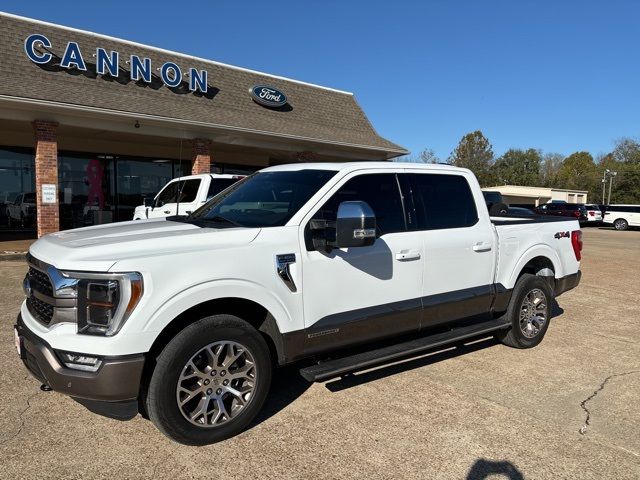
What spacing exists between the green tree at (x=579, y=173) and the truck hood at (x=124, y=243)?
8471 cm

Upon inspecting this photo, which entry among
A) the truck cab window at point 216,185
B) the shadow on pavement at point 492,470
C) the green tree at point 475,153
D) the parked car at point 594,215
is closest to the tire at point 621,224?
the parked car at point 594,215

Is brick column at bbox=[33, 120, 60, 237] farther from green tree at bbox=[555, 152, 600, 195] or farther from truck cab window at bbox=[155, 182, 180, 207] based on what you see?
green tree at bbox=[555, 152, 600, 195]

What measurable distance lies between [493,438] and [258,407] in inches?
63.7

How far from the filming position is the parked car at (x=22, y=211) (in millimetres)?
17203

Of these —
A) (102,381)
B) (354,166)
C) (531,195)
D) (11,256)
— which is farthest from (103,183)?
(531,195)

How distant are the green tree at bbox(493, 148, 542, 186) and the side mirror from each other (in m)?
83.6

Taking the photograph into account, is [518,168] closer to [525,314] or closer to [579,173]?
[579,173]

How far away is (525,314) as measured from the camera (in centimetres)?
536

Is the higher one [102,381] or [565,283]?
[565,283]

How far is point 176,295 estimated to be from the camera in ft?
10.1

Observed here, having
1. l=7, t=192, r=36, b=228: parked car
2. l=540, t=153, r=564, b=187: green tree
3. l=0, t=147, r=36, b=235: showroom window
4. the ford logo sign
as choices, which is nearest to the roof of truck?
the ford logo sign

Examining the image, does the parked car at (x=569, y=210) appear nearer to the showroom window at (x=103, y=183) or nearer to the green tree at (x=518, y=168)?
the showroom window at (x=103, y=183)

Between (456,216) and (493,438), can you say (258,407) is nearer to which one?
(493,438)

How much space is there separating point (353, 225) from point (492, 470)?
1.75 meters
